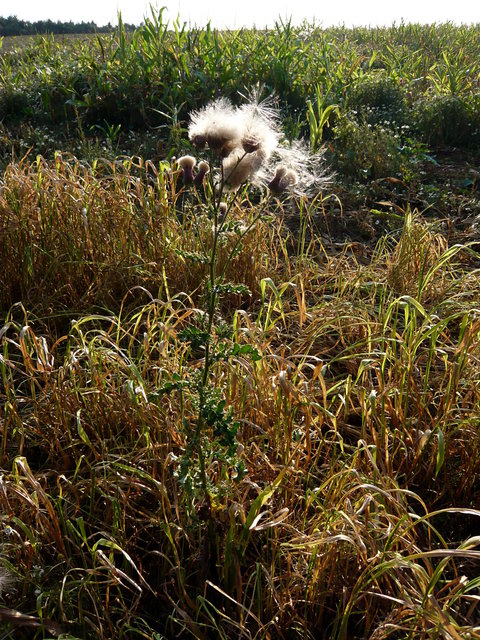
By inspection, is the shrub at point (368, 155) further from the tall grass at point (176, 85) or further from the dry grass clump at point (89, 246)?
the dry grass clump at point (89, 246)

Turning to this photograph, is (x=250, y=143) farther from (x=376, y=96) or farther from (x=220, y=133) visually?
(x=376, y=96)

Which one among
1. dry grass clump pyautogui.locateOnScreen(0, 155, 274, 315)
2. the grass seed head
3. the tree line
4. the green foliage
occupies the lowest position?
dry grass clump pyautogui.locateOnScreen(0, 155, 274, 315)

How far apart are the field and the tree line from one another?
1272cm

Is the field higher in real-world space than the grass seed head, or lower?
lower

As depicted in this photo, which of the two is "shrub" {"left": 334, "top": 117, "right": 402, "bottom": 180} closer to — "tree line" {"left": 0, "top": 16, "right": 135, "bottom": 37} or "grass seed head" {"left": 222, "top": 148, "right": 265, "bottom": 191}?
"grass seed head" {"left": 222, "top": 148, "right": 265, "bottom": 191}

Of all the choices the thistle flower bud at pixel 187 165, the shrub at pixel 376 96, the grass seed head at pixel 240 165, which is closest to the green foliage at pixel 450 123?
the shrub at pixel 376 96

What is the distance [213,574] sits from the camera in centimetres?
175

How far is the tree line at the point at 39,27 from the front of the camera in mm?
15516

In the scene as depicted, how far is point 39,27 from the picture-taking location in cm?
1614

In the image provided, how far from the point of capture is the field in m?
1.60

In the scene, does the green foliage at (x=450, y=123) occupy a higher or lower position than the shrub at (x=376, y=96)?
lower

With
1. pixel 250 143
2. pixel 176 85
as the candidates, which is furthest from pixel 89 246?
pixel 176 85

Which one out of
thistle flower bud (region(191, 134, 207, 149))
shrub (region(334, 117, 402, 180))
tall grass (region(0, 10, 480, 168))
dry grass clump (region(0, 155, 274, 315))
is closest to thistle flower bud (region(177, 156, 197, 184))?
thistle flower bud (region(191, 134, 207, 149))

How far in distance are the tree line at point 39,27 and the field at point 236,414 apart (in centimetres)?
1272
